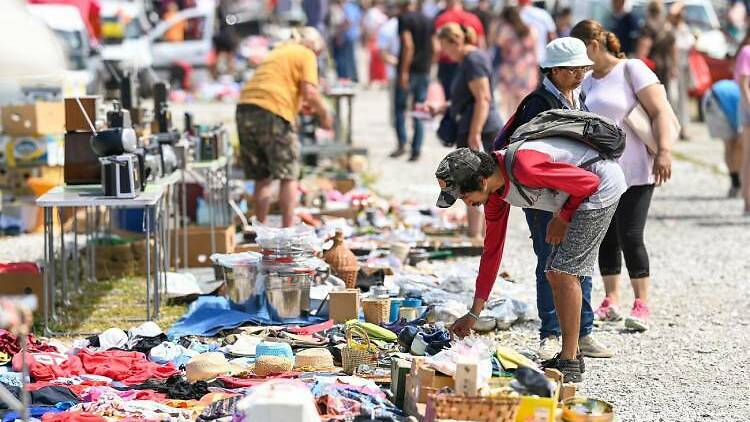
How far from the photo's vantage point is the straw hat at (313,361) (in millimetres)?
6883

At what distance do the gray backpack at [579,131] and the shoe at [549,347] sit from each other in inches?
46.8

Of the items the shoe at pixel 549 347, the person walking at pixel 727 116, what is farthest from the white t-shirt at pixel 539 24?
the shoe at pixel 549 347

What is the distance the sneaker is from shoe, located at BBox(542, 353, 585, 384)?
158cm

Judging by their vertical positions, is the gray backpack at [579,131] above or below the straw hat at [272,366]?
above

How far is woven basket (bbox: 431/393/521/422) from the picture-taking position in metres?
5.49

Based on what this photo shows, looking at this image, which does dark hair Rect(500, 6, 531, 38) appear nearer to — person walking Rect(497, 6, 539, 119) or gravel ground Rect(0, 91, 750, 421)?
person walking Rect(497, 6, 539, 119)

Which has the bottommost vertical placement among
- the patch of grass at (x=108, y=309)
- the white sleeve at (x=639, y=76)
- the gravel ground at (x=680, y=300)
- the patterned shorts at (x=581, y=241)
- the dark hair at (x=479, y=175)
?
the patch of grass at (x=108, y=309)

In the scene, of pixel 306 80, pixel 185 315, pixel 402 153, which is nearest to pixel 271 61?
pixel 306 80

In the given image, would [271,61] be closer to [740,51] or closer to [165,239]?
[165,239]

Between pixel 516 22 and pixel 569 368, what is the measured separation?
8.70 meters

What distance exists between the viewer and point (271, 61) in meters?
10.2

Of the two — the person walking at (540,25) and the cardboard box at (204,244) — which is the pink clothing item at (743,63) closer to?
the person walking at (540,25)

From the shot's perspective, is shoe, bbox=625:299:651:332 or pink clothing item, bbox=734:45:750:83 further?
pink clothing item, bbox=734:45:750:83

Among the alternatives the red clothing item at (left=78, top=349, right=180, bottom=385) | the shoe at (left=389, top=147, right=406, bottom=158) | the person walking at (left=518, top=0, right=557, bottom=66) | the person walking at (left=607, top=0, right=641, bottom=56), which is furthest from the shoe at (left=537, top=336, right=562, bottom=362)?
the person walking at (left=607, top=0, right=641, bottom=56)
